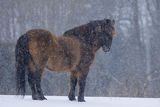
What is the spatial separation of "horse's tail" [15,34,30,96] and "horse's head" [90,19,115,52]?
5.03 feet

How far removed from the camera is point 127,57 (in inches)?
1320

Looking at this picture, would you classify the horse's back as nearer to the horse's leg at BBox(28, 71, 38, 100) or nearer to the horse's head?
the horse's leg at BBox(28, 71, 38, 100)

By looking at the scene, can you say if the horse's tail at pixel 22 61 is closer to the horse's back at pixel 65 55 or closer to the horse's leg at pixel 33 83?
the horse's leg at pixel 33 83

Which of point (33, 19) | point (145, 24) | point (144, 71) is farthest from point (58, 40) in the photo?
point (145, 24)

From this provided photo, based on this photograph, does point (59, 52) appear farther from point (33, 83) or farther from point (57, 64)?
point (33, 83)

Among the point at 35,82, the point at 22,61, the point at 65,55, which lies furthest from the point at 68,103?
the point at 22,61

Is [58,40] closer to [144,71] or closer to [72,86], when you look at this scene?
[72,86]

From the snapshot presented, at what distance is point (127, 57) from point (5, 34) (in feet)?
24.1

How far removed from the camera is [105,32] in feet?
37.0

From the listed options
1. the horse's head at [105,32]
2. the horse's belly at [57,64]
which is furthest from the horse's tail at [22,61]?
the horse's head at [105,32]

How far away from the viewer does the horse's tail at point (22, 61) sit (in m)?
10.7

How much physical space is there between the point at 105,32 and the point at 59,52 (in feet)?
3.58

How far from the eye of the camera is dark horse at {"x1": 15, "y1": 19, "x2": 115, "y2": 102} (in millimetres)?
10719

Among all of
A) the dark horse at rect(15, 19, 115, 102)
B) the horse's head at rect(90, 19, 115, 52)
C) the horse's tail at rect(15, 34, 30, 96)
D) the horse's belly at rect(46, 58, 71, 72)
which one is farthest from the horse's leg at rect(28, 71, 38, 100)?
the horse's head at rect(90, 19, 115, 52)
